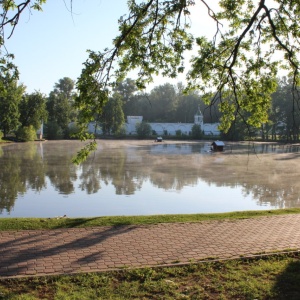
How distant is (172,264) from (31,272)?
2062 mm

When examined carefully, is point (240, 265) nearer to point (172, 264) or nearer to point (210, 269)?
point (210, 269)

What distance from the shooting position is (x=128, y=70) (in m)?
7.39

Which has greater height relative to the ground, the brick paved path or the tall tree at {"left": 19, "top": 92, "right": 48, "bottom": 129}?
the tall tree at {"left": 19, "top": 92, "right": 48, "bottom": 129}

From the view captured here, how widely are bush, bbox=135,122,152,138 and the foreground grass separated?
74119 mm

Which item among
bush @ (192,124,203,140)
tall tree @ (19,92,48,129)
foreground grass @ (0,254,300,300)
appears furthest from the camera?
bush @ (192,124,203,140)

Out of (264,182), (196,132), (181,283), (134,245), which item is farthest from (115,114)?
(181,283)

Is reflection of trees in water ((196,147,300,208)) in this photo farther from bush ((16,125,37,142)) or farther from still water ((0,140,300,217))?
bush ((16,125,37,142))

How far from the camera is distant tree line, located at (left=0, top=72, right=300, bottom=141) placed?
54.5 meters

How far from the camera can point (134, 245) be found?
6.62 m

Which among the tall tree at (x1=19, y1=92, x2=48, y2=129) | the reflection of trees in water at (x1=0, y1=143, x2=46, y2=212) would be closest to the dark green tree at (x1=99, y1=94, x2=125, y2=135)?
the tall tree at (x1=19, y1=92, x2=48, y2=129)

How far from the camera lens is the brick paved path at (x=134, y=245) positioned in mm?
5672

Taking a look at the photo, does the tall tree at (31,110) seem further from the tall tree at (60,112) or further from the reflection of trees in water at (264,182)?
the reflection of trees in water at (264,182)

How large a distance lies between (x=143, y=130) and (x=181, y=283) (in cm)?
7477

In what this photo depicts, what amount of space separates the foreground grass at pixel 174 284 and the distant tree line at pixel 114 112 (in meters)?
32.0
